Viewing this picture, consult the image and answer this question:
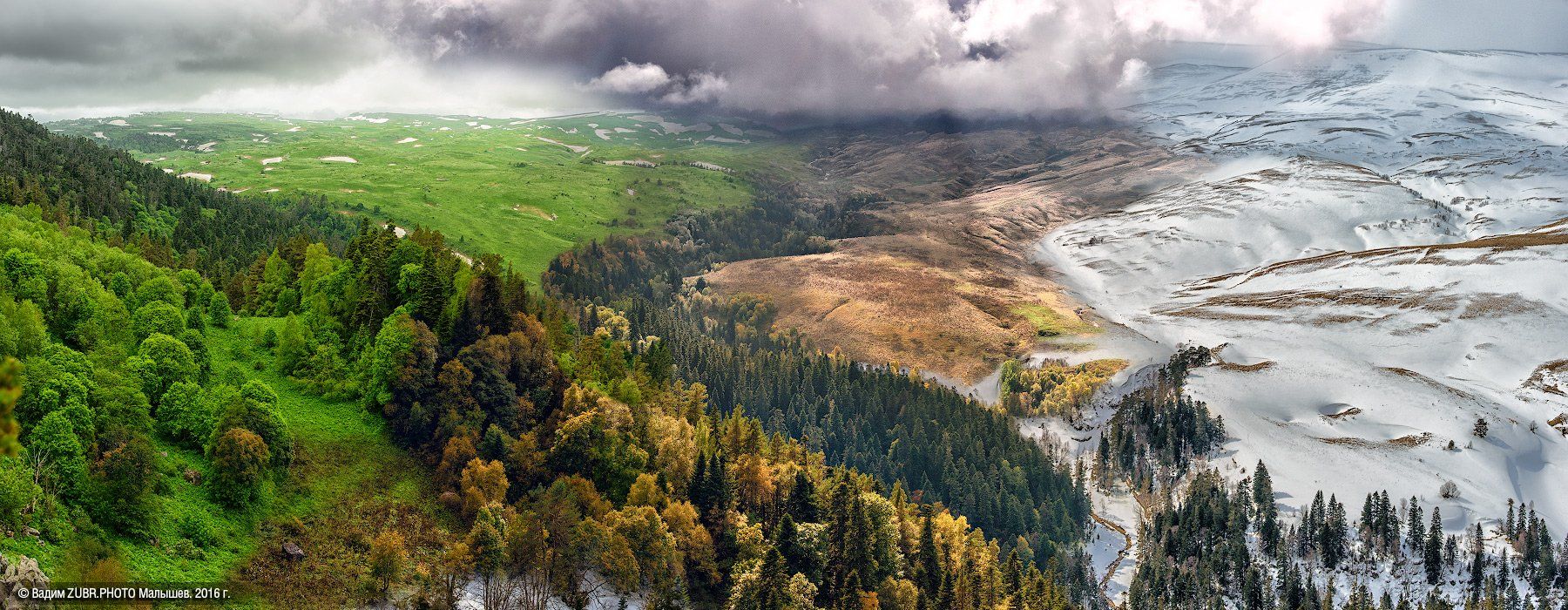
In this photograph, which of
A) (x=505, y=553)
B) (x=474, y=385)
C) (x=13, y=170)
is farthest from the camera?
(x=13, y=170)

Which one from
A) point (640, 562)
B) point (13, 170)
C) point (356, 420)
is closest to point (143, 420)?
point (356, 420)

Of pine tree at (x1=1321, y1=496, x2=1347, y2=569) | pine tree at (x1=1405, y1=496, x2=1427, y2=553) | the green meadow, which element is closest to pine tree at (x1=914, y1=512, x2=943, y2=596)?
the green meadow

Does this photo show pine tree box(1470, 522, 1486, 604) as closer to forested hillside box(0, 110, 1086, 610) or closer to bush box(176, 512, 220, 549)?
forested hillside box(0, 110, 1086, 610)

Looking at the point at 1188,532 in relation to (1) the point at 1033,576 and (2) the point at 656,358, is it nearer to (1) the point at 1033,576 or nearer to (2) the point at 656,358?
(1) the point at 1033,576

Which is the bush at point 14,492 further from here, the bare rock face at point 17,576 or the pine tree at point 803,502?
the pine tree at point 803,502

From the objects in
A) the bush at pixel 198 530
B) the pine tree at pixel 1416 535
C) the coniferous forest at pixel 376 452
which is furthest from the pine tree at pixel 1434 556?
the bush at pixel 198 530

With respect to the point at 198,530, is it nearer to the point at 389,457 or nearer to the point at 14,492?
the point at 14,492

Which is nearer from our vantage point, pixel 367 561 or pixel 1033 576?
pixel 367 561

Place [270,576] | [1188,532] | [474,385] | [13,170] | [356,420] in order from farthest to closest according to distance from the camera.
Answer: [1188,532] < [13,170] < [474,385] < [356,420] < [270,576]
